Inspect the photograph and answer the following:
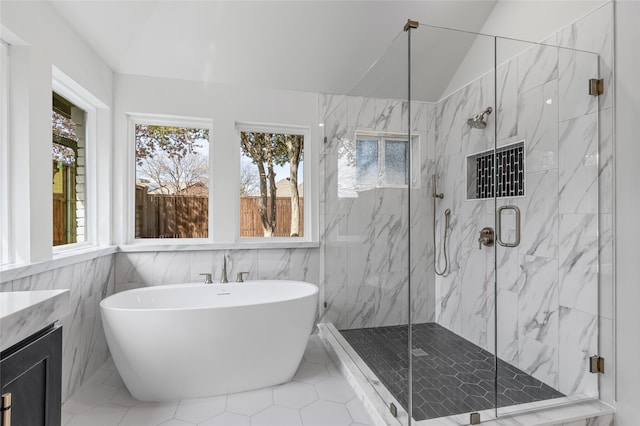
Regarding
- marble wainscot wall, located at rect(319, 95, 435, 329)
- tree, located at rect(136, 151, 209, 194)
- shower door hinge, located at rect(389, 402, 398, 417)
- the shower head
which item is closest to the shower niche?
the shower head

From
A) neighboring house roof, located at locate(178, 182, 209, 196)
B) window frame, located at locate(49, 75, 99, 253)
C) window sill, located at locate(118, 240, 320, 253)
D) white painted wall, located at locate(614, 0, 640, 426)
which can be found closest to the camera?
white painted wall, located at locate(614, 0, 640, 426)

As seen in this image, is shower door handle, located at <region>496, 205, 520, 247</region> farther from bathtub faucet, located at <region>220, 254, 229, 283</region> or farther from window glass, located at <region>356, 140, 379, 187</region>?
bathtub faucet, located at <region>220, 254, 229, 283</region>

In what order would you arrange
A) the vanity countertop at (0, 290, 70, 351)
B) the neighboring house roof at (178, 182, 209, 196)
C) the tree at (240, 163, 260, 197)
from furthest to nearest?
1. the tree at (240, 163, 260, 197)
2. the neighboring house roof at (178, 182, 209, 196)
3. the vanity countertop at (0, 290, 70, 351)

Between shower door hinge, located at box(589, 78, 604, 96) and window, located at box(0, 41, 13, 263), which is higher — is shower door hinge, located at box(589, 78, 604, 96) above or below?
above

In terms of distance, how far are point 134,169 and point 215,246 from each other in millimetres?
1044

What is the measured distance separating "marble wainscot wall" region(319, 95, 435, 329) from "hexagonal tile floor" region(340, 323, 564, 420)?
0.44 feet

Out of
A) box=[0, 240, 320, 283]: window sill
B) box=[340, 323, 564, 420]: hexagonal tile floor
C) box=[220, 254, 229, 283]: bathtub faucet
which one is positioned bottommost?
box=[340, 323, 564, 420]: hexagonal tile floor

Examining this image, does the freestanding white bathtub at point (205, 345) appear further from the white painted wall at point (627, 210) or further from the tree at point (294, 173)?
the white painted wall at point (627, 210)

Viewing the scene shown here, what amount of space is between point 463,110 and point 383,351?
170cm

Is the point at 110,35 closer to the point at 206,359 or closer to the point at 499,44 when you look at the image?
the point at 206,359

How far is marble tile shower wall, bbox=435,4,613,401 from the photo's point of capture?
1.93m

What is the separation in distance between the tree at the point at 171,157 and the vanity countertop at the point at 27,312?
7.80ft

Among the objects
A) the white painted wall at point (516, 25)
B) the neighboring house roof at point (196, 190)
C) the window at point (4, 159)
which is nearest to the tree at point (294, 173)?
the neighboring house roof at point (196, 190)

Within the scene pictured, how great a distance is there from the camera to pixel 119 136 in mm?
2959
